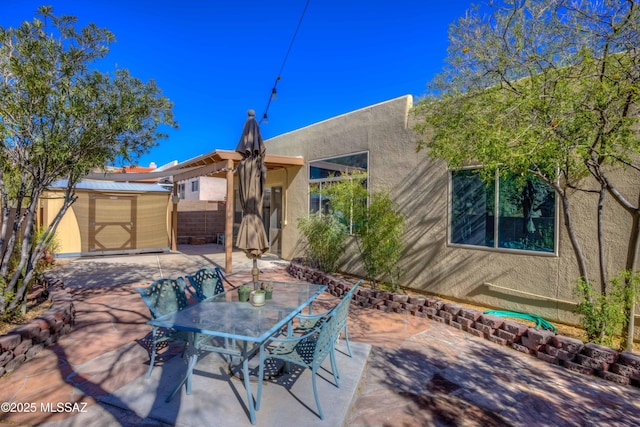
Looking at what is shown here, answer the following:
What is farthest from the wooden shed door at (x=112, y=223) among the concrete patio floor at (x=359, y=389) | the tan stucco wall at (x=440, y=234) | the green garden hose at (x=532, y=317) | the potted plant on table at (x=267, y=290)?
the green garden hose at (x=532, y=317)

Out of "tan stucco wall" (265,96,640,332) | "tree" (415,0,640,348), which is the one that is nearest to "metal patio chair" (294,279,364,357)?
"tree" (415,0,640,348)

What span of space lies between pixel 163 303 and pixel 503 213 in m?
5.46

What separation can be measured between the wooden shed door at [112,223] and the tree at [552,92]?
11.2 meters

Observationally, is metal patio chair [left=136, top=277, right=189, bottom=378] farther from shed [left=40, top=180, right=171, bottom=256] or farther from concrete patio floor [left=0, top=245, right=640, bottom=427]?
shed [left=40, top=180, right=171, bottom=256]

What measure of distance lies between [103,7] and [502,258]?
28.4ft

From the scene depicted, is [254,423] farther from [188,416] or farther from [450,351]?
[450,351]

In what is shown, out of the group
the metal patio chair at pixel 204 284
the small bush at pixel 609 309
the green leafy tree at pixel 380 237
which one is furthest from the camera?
the green leafy tree at pixel 380 237

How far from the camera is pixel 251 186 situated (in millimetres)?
4777

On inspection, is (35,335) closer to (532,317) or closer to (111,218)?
(532,317)

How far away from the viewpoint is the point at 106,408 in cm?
282

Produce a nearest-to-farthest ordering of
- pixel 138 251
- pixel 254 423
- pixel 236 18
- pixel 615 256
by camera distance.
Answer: pixel 254 423 → pixel 615 256 → pixel 236 18 → pixel 138 251

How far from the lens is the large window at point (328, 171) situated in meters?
8.38

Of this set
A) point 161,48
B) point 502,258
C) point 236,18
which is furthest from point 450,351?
point 161,48

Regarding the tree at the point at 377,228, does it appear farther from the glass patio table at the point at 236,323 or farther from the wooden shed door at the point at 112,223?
the wooden shed door at the point at 112,223
